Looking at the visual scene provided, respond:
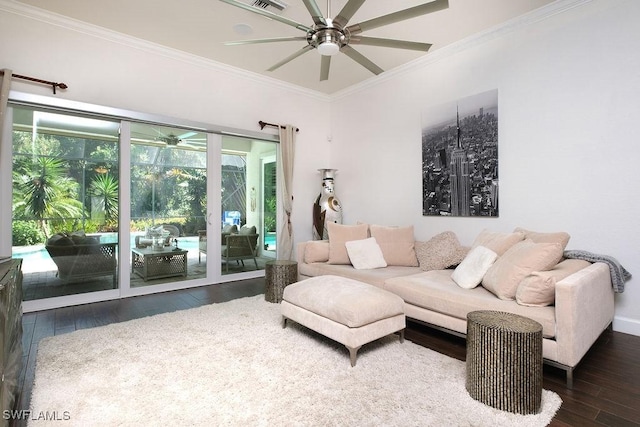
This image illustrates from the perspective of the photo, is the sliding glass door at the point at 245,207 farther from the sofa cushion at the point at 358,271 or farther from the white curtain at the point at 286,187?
the sofa cushion at the point at 358,271

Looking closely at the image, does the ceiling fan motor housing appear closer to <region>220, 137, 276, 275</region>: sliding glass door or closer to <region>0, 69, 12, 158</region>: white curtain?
<region>220, 137, 276, 275</region>: sliding glass door

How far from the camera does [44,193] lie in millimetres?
3545

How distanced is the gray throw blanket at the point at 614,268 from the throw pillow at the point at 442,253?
1.03 meters

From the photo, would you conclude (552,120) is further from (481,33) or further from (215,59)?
(215,59)

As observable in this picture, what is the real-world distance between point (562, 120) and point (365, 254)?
246 centimetres

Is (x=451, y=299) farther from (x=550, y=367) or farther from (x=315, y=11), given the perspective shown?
(x=315, y=11)

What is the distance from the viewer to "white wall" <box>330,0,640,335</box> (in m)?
2.87

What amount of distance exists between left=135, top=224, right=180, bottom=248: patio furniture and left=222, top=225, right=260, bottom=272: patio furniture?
2.48 feet

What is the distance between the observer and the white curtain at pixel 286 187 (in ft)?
17.7

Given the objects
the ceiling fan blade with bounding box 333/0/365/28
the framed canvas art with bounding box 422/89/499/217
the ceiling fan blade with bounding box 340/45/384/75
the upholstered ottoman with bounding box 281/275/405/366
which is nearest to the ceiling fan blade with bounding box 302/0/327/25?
the ceiling fan blade with bounding box 333/0/365/28

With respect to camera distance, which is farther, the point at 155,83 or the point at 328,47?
the point at 155,83

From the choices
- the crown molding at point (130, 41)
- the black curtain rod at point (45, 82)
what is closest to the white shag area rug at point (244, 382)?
the black curtain rod at point (45, 82)

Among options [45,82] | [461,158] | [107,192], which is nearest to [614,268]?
[461,158]

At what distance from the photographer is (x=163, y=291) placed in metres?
4.34
